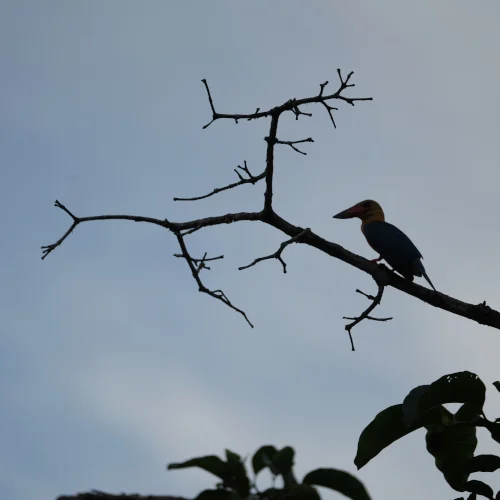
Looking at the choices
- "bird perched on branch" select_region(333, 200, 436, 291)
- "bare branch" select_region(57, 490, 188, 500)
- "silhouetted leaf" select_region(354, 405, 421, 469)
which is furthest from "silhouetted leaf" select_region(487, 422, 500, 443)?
"bird perched on branch" select_region(333, 200, 436, 291)

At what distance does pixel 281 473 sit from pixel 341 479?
157 mm

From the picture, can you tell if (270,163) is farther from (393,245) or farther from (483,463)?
(393,245)

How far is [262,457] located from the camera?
1.94 meters

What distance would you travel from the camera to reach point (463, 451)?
10.2 feet

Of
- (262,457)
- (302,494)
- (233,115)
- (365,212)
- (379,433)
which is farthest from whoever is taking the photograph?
(365,212)

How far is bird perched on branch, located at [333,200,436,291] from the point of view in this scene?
5621mm

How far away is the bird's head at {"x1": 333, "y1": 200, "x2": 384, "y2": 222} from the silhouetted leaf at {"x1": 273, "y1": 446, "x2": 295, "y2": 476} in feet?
16.2

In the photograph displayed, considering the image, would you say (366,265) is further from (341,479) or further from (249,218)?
(341,479)

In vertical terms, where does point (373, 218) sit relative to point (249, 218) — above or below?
above

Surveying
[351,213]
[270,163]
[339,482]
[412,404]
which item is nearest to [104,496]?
[339,482]

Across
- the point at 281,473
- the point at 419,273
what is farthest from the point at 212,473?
the point at 419,273

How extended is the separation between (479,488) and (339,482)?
3.92ft

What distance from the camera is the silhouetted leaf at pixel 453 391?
300 cm

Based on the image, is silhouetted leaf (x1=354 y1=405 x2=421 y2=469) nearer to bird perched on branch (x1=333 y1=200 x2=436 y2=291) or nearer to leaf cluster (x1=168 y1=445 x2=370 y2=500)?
leaf cluster (x1=168 y1=445 x2=370 y2=500)
